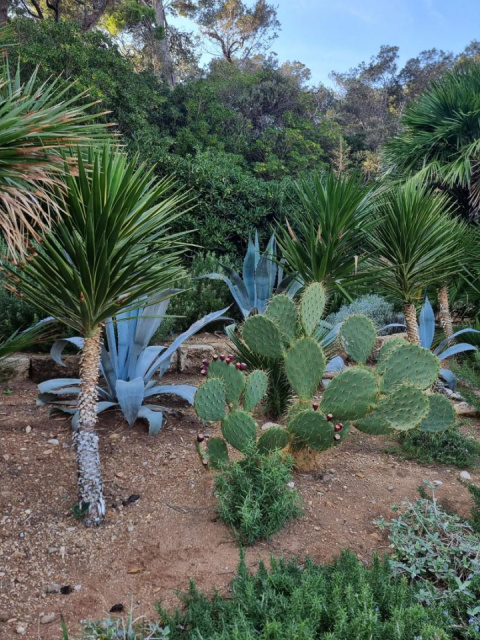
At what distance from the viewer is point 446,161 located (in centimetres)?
892

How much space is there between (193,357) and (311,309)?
2.07m

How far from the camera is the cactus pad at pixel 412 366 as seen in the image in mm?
2914

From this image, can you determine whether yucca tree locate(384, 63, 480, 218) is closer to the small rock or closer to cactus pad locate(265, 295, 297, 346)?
cactus pad locate(265, 295, 297, 346)

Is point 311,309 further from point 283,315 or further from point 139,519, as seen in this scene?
point 139,519

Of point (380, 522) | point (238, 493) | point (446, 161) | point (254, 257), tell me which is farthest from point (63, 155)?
point (446, 161)

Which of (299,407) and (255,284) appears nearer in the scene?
(299,407)

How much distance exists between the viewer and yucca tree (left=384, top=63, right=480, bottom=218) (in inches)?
330

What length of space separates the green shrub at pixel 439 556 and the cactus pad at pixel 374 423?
406 mm

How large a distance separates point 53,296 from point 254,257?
3105 millimetres

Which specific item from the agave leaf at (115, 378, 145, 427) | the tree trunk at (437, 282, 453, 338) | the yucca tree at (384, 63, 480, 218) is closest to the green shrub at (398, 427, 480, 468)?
the agave leaf at (115, 378, 145, 427)

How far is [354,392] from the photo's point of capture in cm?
274

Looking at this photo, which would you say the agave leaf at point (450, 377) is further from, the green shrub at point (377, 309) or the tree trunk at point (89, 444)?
the tree trunk at point (89, 444)

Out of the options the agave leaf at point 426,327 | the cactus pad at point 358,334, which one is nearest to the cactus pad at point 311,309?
the cactus pad at point 358,334

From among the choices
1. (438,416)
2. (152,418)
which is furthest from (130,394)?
(438,416)
